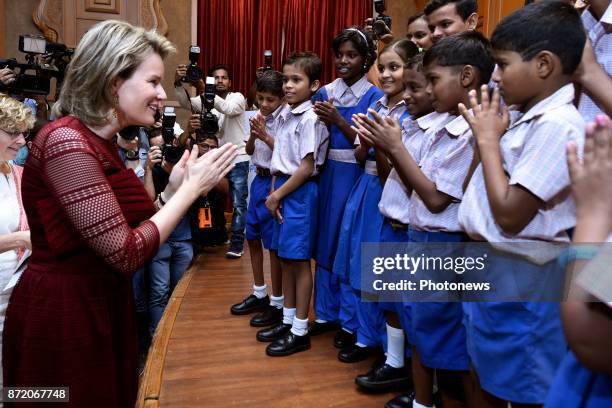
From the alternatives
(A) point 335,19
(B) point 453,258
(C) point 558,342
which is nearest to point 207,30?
(A) point 335,19

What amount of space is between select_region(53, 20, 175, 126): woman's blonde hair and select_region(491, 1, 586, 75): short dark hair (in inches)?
33.7

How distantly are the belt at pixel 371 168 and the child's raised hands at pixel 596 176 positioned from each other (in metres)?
1.45

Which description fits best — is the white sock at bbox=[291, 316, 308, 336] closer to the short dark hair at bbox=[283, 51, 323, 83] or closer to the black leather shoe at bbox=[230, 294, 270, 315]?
the black leather shoe at bbox=[230, 294, 270, 315]

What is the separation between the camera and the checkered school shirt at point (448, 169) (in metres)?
1.45

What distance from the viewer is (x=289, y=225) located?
236cm

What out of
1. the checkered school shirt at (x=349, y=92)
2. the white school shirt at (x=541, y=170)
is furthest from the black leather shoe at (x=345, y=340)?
the white school shirt at (x=541, y=170)

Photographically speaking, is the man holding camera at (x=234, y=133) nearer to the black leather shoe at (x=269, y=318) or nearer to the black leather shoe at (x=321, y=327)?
the black leather shoe at (x=269, y=318)

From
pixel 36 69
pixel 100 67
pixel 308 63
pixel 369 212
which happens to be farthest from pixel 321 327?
pixel 36 69

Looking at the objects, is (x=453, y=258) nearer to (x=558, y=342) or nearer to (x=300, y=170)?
(x=558, y=342)

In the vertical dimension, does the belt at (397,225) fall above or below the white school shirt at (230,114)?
below

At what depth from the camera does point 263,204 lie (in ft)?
9.18

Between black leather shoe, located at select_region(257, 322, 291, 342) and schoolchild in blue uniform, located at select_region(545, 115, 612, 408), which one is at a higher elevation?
schoolchild in blue uniform, located at select_region(545, 115, 612, 408)

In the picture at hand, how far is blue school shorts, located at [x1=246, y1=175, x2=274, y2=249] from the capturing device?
2.74 meters

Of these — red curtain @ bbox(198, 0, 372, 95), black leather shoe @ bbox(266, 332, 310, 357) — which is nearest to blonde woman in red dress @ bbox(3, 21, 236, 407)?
black leather shoe @ bbox(266, 332, 310, 357)
